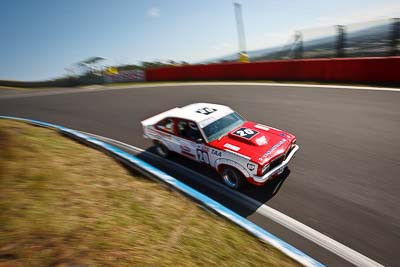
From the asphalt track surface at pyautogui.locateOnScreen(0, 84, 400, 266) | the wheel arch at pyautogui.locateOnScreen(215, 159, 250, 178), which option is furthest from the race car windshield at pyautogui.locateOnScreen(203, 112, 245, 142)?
the asphalt track surface at pyautogui.locateOnScreen(0, 84, 400, 266)

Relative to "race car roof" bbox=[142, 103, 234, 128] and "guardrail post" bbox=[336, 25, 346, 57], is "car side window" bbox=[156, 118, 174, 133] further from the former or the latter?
"guardrail post" bbox=[336, 25, 346, 57]

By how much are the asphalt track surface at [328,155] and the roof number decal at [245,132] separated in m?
1.15

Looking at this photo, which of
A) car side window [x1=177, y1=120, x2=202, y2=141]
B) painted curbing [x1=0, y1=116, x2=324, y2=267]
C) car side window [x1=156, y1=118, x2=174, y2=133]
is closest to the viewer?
painted curbing [x1=0, y1=116, x2=324, y2=267]

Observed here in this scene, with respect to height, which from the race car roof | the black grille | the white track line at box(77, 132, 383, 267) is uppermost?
the race car roof

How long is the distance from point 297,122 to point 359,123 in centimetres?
184

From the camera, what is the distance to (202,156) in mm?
6055

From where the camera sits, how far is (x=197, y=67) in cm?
2155

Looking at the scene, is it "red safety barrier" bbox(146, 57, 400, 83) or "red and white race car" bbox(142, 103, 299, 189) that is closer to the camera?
"red and white race car" bbox(142, 103, 299, 189)

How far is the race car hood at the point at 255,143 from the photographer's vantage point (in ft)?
17.1

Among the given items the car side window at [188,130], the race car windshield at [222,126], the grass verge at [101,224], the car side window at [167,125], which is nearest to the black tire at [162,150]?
the car side window at [167,125]

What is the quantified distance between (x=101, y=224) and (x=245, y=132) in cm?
366

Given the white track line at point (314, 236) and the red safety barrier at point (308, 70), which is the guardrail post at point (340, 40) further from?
the white track line at point (314, 236)

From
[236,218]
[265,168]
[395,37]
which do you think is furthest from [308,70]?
[236,218]

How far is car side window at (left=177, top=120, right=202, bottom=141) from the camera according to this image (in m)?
6.11
